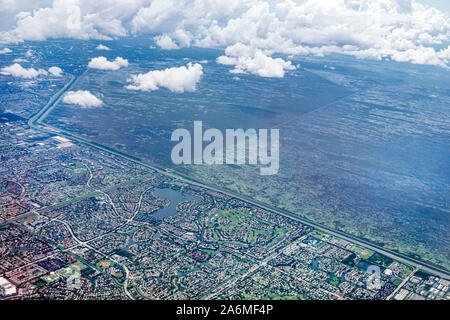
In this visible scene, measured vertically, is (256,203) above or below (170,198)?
below

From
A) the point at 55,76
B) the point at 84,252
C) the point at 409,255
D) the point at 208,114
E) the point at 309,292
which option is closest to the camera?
the point at 309,292

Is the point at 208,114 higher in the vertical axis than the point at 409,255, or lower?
higher

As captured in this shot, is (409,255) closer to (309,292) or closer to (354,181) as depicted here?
(309,292)

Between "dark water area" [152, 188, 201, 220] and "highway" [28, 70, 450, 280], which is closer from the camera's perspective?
"highway" [28, 70, 450, 280]

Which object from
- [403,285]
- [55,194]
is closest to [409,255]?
[403,285]

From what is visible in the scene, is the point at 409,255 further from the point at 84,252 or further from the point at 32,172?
the point at 32,172

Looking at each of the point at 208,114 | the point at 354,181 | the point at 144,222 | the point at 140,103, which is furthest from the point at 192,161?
the point at 140,103

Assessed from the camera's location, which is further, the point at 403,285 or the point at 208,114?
the point at 208,114

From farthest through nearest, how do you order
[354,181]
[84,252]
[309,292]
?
[354,181]
[84,252]
[309,292]

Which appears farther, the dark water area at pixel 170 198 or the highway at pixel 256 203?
the dark water area at pixel 170 198
